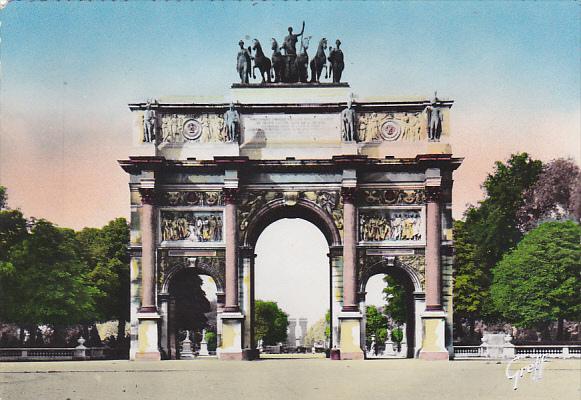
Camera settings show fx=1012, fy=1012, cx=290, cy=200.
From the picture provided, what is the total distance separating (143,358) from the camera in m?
38.8

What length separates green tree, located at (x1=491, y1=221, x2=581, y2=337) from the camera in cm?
4819

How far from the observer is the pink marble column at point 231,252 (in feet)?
129

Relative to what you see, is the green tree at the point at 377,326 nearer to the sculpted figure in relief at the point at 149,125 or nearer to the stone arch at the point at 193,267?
the stone arch at the point at 193,267

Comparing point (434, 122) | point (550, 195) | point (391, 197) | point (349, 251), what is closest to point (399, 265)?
point (349, 251)

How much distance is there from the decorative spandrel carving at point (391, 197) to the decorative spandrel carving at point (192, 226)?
5779mm

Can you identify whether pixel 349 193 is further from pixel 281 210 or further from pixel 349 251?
pixel 281 210

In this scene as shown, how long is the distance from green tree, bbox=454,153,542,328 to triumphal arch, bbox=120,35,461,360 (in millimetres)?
16923

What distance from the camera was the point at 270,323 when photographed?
4257 inches

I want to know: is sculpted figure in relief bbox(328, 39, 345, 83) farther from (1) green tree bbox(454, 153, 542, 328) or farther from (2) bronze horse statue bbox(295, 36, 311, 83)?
(1) green tree bbox(454, 153, 542, 328)

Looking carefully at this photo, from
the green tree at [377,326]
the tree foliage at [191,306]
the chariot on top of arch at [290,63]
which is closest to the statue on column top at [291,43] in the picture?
the chariot on top of arch at [290,63]

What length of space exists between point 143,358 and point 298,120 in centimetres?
1108

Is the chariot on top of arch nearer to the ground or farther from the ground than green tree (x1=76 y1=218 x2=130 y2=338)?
farther from the ground

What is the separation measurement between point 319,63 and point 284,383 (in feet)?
65.6

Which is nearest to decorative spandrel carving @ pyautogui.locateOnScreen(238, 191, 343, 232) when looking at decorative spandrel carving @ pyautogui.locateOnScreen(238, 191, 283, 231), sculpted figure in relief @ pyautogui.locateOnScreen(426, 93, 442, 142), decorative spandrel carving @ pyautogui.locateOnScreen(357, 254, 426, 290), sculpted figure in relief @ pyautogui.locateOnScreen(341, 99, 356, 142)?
decorative spandrel carving @ pyautogui.locateOnScreen(238, 191, 283, 231)
